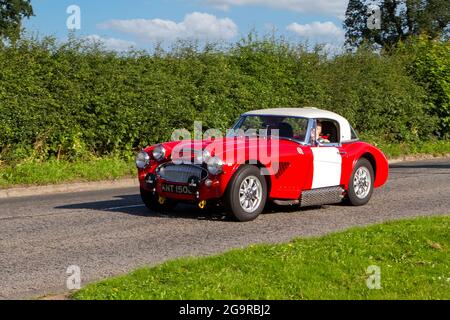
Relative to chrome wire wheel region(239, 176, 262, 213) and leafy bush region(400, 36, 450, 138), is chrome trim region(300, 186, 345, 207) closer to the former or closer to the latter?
chrome wire wheel region(239, 176, 262, 213)

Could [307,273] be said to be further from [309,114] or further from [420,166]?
[420,166]

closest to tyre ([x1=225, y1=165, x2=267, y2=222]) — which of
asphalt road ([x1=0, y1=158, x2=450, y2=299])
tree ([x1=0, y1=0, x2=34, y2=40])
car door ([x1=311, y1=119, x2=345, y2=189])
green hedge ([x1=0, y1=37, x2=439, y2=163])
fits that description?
asphalt road ([x1=0, y1=158, x2=450, y2=299])

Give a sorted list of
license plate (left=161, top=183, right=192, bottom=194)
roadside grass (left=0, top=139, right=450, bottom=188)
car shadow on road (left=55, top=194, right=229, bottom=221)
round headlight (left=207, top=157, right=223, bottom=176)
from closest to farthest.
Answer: round headlight (left=207, top=157, right=223, bottom=176)
license plate (left=161, top=183, right=192, bottom=194)
car shadow on road (left=55, top=194, right=229, bottom=221)
roadside grass (left=0, top=139, right=450, bottom=188)

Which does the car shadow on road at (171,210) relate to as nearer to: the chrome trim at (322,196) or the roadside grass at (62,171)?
the chrome trim at (322,196)

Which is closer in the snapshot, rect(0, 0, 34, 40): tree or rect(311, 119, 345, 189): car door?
rect(311, 119, 345, 189): car door

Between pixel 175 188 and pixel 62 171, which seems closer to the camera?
pixel 175 188

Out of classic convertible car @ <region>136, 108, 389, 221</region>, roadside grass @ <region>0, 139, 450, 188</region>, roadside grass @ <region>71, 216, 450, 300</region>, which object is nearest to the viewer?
roadside grass @ <region>71, 216, 450, 300</region>

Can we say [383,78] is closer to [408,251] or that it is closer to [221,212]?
[221,212]

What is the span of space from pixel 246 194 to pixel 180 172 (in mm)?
985

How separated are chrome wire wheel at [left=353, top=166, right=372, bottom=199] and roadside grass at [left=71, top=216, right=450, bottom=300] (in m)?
3.88

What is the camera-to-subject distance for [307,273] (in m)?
6.70

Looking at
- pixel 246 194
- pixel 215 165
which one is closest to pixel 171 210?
pixel 246 194

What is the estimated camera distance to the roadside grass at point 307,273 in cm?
609

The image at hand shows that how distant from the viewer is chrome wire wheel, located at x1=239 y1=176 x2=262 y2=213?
1046cm
